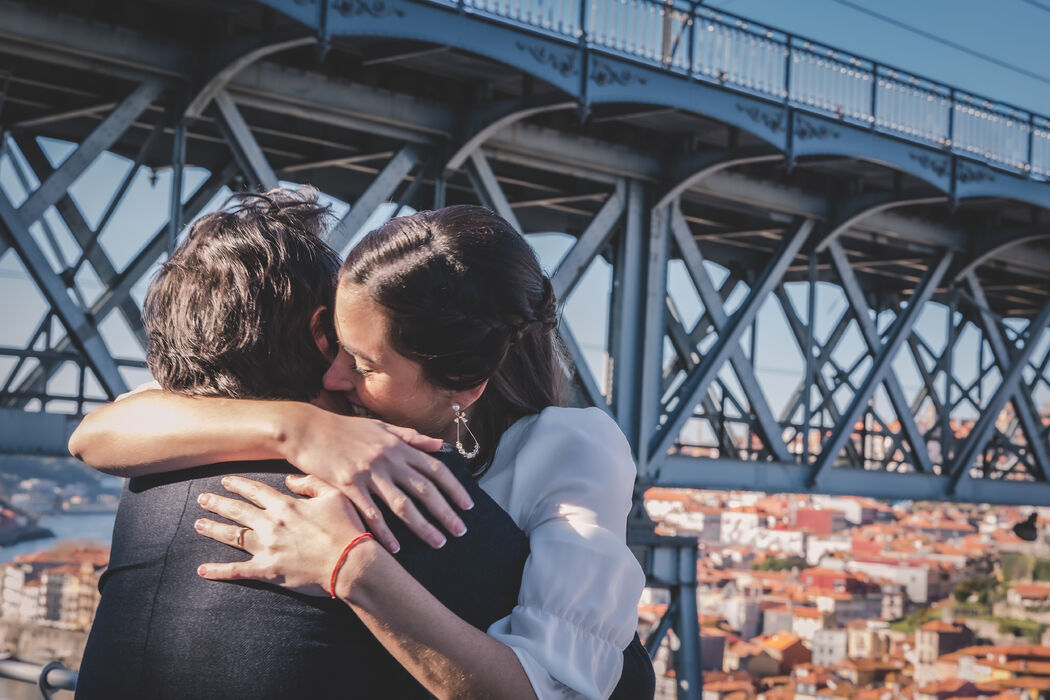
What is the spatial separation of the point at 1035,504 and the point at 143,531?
53.0 ft

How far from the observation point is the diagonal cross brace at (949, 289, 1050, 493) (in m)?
14.5

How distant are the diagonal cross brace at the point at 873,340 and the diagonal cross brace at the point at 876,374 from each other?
20 cm

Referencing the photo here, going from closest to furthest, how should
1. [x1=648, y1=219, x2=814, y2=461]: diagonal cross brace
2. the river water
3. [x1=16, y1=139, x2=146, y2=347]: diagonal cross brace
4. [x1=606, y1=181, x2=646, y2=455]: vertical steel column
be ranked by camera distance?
the river water < [x1=16, y1=139, x2=146, y2=347]: diagonal cross brace < [x1=606, y1=181, x2=646, y2=455]: vertical steel column < [x1=648, y1=219, x2=814, y2=461]: diagonal cross brace

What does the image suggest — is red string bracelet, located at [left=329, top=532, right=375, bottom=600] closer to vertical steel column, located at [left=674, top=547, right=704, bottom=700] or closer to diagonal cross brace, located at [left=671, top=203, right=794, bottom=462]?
vertical steel column, located at [left=674, top=547, right=704, bottom=700]

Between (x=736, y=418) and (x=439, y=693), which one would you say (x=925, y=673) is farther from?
(x=439, y=693)

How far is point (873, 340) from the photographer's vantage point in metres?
13.4

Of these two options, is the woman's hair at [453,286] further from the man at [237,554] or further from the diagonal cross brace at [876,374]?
the diagonal cross brace at [876,374]

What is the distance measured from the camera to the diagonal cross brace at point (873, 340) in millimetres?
13172

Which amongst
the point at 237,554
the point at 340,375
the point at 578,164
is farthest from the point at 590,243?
the point at 237,554

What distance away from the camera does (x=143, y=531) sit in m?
1.93

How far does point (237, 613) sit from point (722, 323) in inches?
403

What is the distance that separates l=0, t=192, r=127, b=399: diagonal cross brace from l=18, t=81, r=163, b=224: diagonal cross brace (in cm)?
13

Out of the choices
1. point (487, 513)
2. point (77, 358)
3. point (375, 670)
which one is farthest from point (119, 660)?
point (77, 358)

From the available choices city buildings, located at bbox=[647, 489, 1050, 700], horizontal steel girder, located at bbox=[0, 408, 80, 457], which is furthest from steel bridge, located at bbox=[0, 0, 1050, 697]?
city buildings, located at bbox=[647, 489, 1050, 700]
